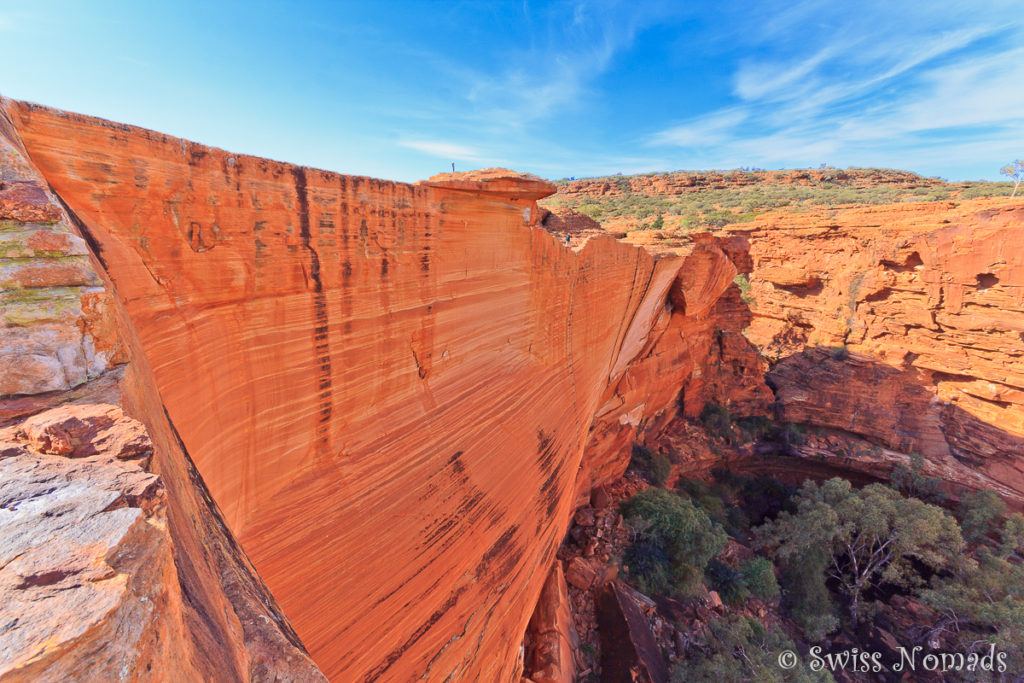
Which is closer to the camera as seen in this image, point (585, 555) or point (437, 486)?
point (437, 486)

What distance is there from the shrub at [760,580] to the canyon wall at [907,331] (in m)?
6.20

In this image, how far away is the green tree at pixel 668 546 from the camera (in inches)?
377

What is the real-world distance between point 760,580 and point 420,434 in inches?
453

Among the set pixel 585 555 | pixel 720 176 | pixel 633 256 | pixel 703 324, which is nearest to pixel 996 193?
pixel 720 176

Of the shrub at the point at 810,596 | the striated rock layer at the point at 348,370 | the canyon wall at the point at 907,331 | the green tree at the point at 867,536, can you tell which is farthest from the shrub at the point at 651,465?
the striated rock layer at the point at 348,370

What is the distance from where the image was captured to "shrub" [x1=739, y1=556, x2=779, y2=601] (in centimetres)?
1041

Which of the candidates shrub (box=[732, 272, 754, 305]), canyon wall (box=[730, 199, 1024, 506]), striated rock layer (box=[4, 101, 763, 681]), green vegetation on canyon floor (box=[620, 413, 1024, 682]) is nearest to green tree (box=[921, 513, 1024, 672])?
green vegetation on canyon floor (box=[620, 413, 1024, 682])

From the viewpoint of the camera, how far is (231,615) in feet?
5.09

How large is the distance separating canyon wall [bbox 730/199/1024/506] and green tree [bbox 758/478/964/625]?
2673mm

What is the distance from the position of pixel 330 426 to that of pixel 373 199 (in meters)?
1.97

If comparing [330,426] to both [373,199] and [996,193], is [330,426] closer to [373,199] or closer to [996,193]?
[373,199]

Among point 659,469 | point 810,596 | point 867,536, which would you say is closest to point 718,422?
point 659,469

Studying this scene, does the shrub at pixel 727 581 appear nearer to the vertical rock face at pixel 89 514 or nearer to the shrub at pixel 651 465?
the shrub at pixel 651 465

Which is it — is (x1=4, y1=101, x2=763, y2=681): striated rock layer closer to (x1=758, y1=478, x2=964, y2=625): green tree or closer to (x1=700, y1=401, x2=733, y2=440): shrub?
(x1=758, y1=478, x2=964, y2=625): green tree
